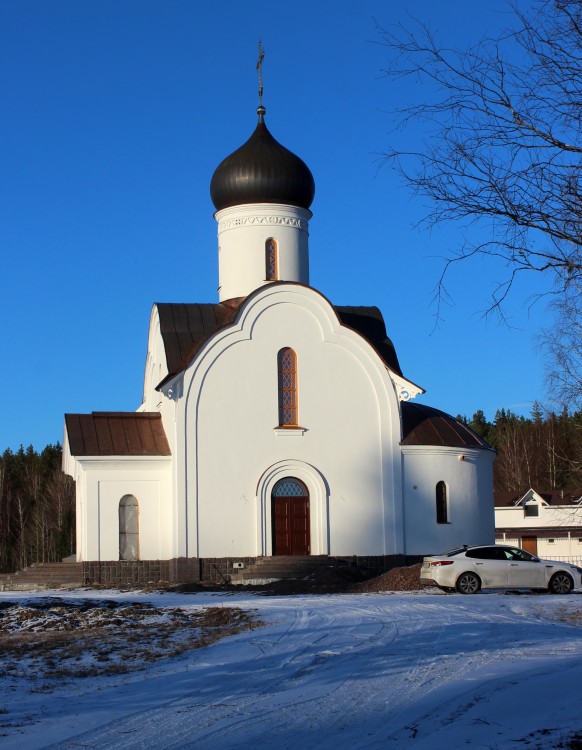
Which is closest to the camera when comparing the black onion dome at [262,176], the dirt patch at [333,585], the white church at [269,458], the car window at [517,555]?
the car window at [517,555]

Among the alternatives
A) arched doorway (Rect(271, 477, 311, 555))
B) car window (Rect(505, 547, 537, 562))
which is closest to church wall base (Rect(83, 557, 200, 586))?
arched doorway (Rect(271, 477, 311, 555))

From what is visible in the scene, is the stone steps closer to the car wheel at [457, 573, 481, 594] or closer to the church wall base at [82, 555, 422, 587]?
the church wall base at [82, 555, 422, 587]

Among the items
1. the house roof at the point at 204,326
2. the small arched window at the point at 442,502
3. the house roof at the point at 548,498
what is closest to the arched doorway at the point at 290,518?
the small arched window at the point at 442,502

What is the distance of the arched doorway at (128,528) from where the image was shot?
2956 cm

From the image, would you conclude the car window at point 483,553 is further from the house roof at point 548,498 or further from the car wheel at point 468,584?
the house roof at point 548,498

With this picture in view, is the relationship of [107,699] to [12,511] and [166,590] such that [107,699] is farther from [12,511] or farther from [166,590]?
[12,511]

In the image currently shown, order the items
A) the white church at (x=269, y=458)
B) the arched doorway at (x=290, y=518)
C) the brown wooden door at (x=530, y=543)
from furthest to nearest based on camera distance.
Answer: the brown wooden door at (x=530, y=543) → the arched doorway at (x=290, y=518) → the white church at (x=269, y=458)

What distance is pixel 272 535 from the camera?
2947 cm

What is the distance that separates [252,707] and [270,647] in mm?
3685

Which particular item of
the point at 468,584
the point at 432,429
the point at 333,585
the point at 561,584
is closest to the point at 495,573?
the point at 468,584

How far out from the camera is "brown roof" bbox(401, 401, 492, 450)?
3108 centimetres

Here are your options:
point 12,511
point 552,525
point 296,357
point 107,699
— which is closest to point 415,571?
point 296,357

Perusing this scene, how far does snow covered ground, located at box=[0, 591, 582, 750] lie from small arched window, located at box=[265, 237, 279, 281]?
59.6ft

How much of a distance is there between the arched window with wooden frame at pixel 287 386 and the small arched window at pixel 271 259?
3.33 meters
